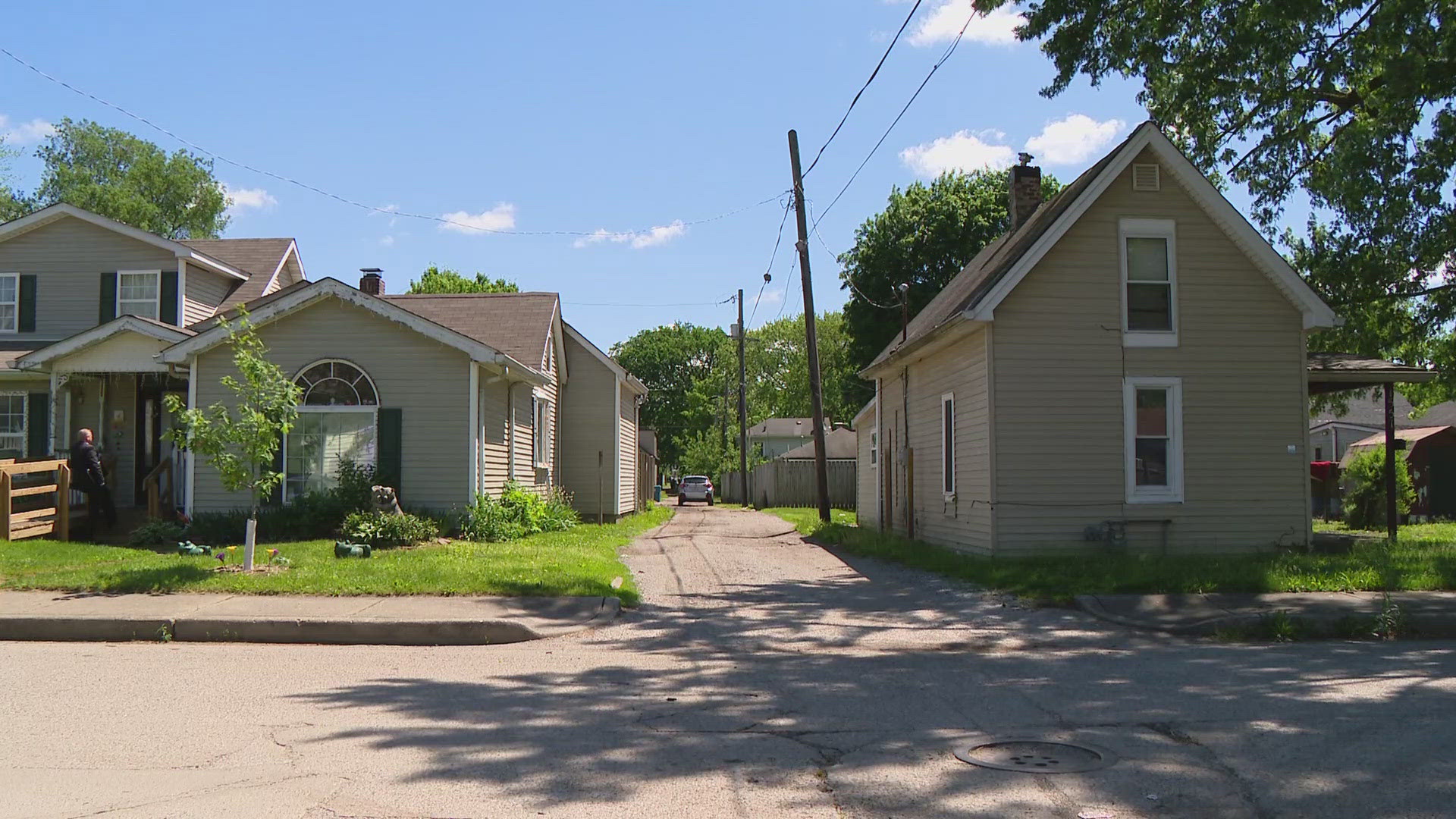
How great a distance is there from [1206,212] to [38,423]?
68.3ft

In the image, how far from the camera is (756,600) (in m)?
12.9

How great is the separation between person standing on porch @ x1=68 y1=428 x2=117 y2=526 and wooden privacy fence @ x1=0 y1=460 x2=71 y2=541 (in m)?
0.23

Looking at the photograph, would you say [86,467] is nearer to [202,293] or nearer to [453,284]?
[202,293]

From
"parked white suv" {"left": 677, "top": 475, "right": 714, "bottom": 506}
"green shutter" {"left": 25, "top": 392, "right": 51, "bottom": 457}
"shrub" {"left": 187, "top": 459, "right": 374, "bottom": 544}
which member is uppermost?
"green shutter" {"left": 25, "top": 392, "right": 51, "bottom": 457}

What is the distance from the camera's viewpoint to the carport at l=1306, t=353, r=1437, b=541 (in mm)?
17594

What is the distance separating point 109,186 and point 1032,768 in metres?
50.2

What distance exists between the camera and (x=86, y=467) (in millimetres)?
17188

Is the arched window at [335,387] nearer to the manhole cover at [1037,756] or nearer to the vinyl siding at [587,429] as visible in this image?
the vinyl siding at [587,429]

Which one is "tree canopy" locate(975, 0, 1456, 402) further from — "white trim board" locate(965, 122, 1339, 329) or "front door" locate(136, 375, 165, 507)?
"front door" locate(136, 375, 165, 507)

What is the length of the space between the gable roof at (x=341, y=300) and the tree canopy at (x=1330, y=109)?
9.74 m

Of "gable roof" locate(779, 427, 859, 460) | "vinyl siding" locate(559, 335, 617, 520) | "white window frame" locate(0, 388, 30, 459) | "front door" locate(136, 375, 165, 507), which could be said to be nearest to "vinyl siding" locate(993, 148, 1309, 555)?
"vinyl siding" locate(559, 335, 617, 520)

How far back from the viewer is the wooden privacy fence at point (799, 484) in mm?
43750

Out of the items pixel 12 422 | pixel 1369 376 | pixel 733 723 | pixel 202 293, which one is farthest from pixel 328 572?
pixel 1369 376

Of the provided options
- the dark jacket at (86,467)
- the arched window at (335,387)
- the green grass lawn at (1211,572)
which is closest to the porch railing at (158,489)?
the dark jacket at (86,467)
